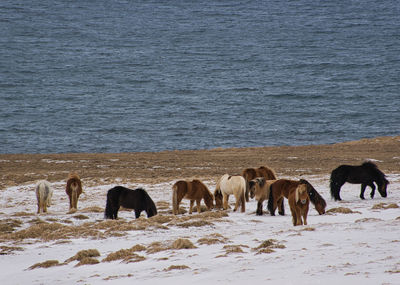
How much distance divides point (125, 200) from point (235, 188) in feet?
10.1

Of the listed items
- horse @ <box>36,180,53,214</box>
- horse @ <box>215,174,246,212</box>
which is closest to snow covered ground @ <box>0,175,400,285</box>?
horse @ <box>215,174,246,212</box>

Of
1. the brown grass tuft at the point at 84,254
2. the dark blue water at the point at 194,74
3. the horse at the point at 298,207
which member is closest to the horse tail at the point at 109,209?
the brown grass tuft at the point at 84,254

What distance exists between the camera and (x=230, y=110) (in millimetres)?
91938

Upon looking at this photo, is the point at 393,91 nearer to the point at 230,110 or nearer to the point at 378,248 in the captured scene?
the point at 230,110

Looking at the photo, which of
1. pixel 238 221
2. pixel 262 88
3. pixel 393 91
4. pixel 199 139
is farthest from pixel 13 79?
pixel 238 221

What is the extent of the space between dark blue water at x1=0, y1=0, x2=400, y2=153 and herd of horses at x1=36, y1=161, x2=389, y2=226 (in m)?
40.7

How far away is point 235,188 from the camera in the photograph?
53.9 feet

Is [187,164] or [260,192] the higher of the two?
[187,164]

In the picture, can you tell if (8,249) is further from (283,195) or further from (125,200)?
(283,195)

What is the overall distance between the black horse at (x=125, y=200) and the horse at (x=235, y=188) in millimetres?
2249

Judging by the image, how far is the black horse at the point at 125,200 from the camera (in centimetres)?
1592

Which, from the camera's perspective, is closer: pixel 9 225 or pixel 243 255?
pixel 243 255

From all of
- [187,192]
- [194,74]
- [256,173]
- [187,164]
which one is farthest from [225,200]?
[194,74]

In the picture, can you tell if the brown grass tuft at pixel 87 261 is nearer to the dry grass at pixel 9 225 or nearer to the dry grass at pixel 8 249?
the dry grass at pixel 8 249
